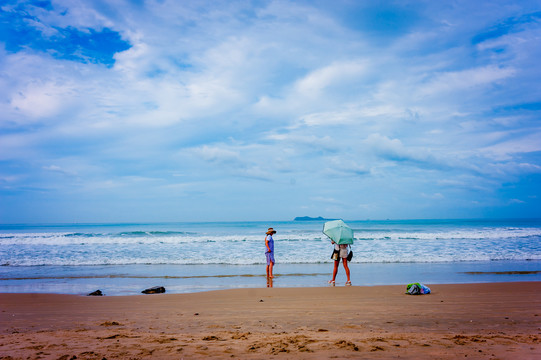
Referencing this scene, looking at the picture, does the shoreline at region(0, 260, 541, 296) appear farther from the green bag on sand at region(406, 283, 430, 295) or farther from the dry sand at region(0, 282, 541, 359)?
the green bag on sand at region(406, 283, 430, 295)

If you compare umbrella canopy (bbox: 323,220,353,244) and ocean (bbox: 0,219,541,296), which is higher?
umbrella canopy (bbox: 323,220,353,244)

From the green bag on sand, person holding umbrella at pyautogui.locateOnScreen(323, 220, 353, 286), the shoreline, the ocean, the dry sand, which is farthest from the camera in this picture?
the ocean

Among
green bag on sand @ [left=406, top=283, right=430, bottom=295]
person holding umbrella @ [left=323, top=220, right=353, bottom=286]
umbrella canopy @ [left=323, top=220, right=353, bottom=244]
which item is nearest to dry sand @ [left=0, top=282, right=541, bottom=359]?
green bag on sand @ [left=406, top=283, right=430, bottom=295]

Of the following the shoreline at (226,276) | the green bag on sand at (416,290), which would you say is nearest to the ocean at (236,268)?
the shoreline at (226,276)

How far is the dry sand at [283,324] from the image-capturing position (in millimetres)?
4809

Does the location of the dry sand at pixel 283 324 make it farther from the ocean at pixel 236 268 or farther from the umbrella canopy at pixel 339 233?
Result: the ocean at pixel 236 268

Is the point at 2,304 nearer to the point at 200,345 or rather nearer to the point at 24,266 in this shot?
the point at 200,345

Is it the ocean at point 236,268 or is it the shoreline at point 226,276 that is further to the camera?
the ocean at point 236,268

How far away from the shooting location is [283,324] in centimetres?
680

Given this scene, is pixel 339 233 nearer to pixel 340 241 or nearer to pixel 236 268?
pixel 340 241

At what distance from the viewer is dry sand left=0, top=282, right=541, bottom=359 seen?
4.81 meters

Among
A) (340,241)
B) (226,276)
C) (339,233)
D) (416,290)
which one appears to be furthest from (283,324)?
(226,276)

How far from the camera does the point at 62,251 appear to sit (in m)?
23.4

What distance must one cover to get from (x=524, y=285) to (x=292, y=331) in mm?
9372
